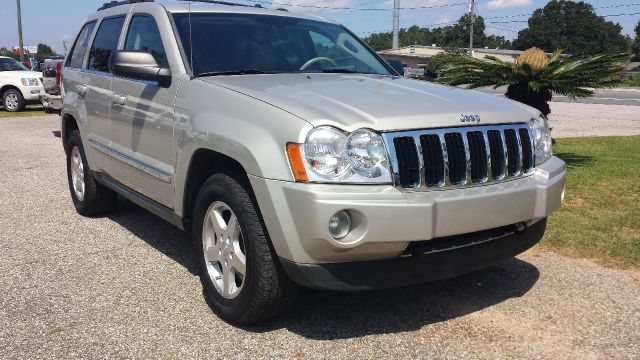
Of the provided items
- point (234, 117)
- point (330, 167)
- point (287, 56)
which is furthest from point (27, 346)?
point (287, 56)

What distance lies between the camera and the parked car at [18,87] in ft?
61.6

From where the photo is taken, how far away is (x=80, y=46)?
239 inches

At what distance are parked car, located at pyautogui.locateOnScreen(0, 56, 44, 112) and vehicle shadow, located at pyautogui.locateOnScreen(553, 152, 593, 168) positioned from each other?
15.6m

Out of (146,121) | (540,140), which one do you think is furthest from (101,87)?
(540,140)

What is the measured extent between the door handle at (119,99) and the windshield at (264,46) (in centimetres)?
75

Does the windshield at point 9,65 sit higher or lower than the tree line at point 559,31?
lower

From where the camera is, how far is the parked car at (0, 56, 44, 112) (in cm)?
1878

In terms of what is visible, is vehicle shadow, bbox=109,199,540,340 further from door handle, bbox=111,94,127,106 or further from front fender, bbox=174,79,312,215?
door handle, bbox=111,94,127,106

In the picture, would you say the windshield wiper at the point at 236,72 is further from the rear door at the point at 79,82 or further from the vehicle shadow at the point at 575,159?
the vehicle shadow at the point at 575,159

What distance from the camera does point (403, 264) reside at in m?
3.11

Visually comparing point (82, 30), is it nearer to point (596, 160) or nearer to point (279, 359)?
point (279, 359)

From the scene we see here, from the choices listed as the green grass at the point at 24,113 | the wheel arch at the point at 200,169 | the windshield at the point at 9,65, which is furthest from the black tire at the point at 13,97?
the wheel arch at the point at 200,169

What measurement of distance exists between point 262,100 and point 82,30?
3685 mm

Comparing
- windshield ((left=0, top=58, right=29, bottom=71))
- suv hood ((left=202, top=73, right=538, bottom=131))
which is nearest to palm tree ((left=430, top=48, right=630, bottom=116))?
suv hood ((left=202, top=73, right=538, bottom=131))
